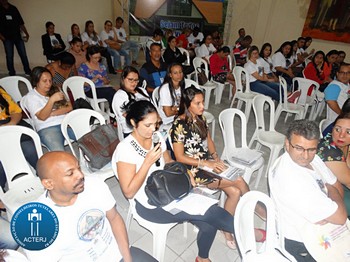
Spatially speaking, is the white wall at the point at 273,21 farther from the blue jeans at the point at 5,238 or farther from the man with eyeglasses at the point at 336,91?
the blue jeans at the point at 5,238

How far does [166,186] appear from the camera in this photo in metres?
1.45

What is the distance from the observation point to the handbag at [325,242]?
1285 millimetres

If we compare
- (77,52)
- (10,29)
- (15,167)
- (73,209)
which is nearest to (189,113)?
(73,209)

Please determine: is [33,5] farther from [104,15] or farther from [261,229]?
→ [261,229]

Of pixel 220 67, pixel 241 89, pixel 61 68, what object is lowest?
pixel 241 89

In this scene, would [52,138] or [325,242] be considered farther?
[52,138]

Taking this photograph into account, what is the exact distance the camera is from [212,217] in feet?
5.05

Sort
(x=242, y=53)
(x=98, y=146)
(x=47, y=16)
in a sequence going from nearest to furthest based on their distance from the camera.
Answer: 1. (x=98, y=146)
2. (x=47, y=16)
3. (x=242, y=53)

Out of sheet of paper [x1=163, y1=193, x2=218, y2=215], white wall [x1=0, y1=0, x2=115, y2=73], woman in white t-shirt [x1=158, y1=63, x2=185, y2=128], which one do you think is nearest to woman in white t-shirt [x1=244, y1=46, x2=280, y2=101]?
woman in white t-shirt [x1=158, y1=63, x2=185, y2=128]

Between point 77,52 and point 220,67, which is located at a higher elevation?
point 77,52

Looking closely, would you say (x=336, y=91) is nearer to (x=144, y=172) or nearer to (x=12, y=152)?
(x=144, y=172)

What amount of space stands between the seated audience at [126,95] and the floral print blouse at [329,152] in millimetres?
1674

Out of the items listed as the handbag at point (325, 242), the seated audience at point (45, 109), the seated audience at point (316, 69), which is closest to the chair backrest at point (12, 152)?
the seated audience at point (45, 109)

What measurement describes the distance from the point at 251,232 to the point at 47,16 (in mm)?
6715
